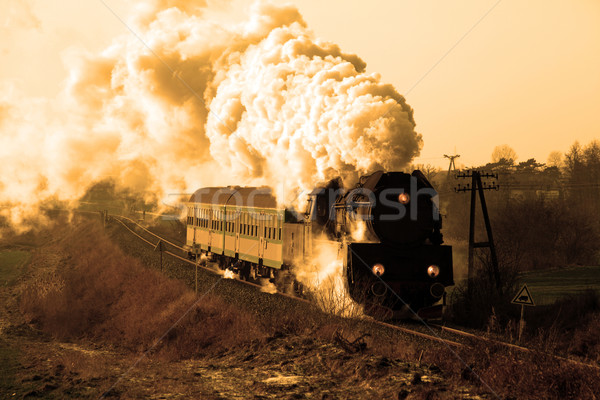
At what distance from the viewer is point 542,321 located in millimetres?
17531

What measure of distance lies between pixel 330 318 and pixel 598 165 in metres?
81.0

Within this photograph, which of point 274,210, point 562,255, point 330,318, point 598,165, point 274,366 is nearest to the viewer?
point 274,366

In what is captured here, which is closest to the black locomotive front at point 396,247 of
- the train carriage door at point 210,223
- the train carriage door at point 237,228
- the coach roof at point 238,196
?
the coach roof at point 238,196

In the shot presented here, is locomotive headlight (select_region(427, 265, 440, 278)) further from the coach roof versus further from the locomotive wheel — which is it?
the locomotive wheel

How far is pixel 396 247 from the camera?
13414 mm

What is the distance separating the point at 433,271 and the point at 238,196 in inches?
497

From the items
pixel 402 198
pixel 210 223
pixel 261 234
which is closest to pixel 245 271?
pixel 261 234

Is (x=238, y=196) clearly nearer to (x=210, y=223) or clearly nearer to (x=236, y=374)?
(x=210, y=223)

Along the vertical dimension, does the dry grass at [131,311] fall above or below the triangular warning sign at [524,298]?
below

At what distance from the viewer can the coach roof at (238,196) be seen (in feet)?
69.6

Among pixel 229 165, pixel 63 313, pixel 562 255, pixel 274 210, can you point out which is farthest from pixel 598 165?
pixel 63 313

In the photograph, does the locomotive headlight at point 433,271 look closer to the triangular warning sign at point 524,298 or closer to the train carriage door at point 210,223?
the triangular warning sign at point 524,298

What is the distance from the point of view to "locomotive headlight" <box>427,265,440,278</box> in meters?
13.7

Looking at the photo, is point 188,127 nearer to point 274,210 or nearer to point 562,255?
point 274,210
